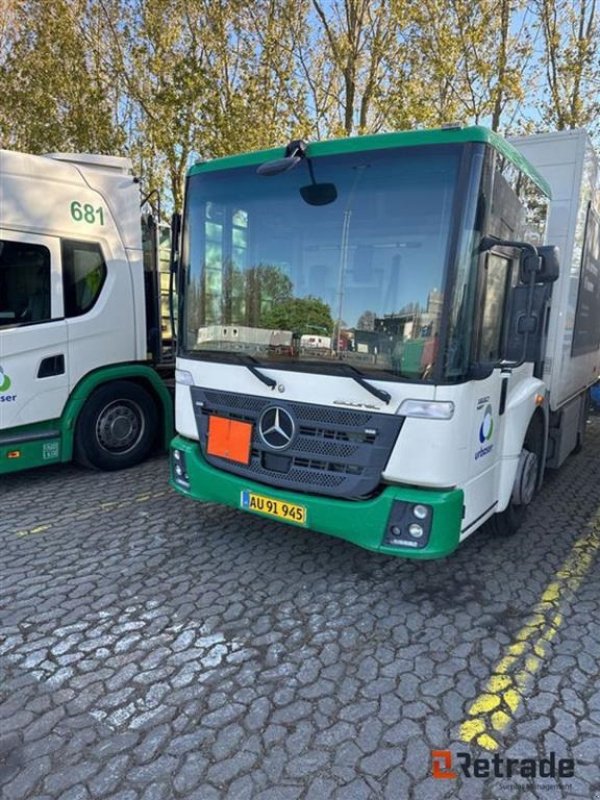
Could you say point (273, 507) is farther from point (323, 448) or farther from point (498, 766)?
point (498, 766)

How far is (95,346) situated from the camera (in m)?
5.86

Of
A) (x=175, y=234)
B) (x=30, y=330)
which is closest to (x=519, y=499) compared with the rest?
(x=175, y=234)

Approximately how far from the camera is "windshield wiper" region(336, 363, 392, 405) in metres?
3.26

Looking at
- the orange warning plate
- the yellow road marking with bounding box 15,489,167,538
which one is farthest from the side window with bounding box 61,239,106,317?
the orange warning plate

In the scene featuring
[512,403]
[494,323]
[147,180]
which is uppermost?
[147,180]

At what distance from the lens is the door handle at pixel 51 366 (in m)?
5.43

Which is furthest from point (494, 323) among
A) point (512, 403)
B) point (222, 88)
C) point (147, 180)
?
point (147, 180)

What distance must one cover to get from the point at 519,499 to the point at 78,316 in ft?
14.3

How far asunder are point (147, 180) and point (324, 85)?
167 inches

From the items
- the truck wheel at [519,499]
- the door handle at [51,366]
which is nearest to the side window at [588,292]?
the truck wheel at [519,499]

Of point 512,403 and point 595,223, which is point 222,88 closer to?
point 595,223

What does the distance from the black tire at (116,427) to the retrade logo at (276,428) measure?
2902 mm

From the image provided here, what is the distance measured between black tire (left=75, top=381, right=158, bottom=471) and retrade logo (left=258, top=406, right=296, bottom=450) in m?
2.90

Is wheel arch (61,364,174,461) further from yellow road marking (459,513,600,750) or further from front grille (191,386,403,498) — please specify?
yellow road marking (459,513,600,750)
